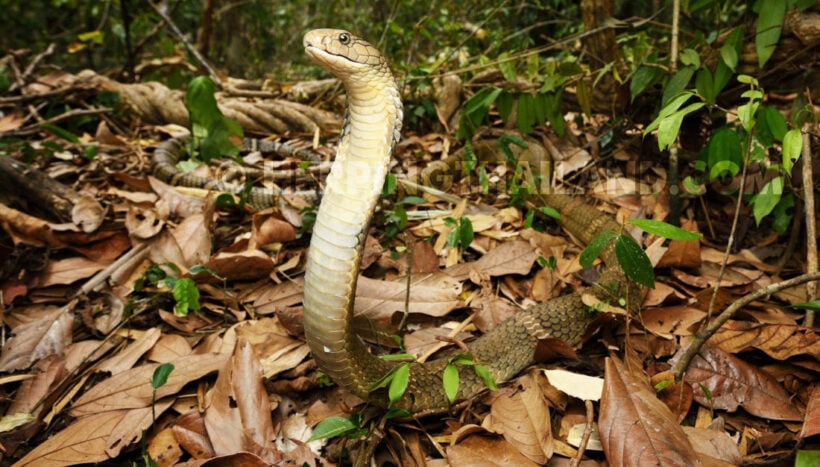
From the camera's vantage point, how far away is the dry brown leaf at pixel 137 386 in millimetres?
2273

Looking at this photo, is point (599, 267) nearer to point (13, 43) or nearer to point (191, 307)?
point (191, 307)

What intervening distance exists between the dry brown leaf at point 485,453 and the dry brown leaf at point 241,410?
643mm

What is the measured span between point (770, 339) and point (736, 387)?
281mm

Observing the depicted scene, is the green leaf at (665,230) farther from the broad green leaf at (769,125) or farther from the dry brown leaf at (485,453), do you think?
the broad green leaf at (769,125)

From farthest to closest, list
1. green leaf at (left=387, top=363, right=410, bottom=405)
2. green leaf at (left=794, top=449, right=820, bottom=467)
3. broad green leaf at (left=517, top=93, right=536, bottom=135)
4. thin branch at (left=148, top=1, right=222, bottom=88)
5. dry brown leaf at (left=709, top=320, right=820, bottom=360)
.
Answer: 1. thin branch at (left=148, top=1, right=222, bottom=88)
2. broad green leaf at (left=517, top=93, right=536, bottom=135)
3. dry brown leaf at (left=709, top=320, right=820, bottom=360)
4. green leaf at (left=387, top=363, right=410, bottom=405)
5. green leaf at (left=794, top=449, right=820, bottom=467)

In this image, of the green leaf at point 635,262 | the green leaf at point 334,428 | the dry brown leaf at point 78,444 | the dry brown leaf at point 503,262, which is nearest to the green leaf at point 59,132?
the dry brown leaf at point 78,444

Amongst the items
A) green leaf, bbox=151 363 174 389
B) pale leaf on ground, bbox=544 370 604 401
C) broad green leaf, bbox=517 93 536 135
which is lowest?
green leaf, bbox=151 363 174 389

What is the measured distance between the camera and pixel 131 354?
254 centimetres

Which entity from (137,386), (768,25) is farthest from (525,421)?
(768,25)

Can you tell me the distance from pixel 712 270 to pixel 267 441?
2377 millimetres

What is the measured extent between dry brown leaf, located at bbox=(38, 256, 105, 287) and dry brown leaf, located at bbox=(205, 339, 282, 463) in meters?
1.13

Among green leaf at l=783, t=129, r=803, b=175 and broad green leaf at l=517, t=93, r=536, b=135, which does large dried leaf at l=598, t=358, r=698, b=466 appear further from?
broad green leaf at l=517, t=93, r=536, b=135

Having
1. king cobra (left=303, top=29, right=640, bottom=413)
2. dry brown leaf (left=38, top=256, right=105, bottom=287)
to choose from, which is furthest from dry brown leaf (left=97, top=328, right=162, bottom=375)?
king cobra (left=303, top=29, right=640, bottom=413)

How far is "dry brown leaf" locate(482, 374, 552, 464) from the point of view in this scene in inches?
78.7
